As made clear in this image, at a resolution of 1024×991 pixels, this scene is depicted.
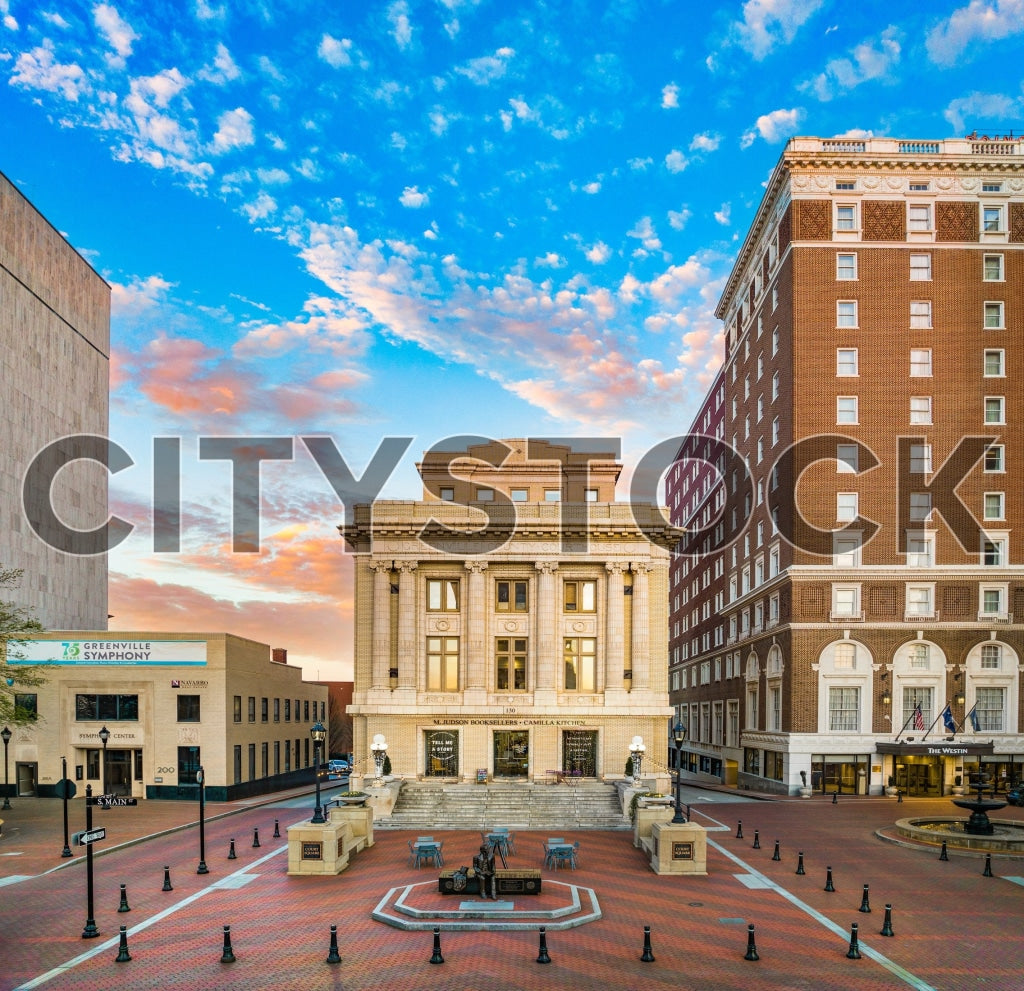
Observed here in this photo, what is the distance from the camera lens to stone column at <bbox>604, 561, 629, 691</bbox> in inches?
1944

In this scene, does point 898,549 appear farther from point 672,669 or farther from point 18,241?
point 18,241

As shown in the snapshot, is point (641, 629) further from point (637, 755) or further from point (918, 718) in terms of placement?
point (918, 718)

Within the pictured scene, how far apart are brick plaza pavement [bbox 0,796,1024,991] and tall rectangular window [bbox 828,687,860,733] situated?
22.2 meters

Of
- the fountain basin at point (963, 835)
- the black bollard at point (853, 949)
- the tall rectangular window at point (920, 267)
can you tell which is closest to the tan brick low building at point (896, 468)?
the tall rectangular window at point (920, 267)

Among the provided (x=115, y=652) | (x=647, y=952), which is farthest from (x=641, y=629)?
(x=115, y=652)

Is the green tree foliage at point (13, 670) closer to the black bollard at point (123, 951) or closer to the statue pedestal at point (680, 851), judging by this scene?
the black bollard at point (123, 951)

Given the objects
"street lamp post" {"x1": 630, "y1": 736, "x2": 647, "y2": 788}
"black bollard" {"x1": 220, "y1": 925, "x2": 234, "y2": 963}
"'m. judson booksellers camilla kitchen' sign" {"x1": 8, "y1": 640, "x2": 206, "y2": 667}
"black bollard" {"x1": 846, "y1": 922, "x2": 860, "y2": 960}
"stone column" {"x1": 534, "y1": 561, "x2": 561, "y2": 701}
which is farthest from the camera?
"'m. judson booksellers camilla kitchen' sign" {"x1": 8, "y1": 640, "x2": 206, "y2": 667}

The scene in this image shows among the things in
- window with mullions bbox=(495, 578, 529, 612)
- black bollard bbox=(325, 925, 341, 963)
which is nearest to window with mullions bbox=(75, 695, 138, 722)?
window with mullions bbox=(495, 578, 529, 612)

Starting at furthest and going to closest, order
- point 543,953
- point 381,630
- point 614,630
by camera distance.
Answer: point 614,630
point 381,630
point 543,953

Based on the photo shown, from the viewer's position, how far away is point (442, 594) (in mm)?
50844

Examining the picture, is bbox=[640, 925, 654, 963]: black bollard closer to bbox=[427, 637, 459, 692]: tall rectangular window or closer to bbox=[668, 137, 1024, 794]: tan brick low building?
bbox=[427, 637, 459, 692]: tall rectangular window

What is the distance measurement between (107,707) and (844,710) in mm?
45248

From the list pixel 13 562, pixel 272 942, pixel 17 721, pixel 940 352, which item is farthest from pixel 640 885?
pixel 13 562

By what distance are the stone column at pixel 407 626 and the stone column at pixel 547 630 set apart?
22.3ft
